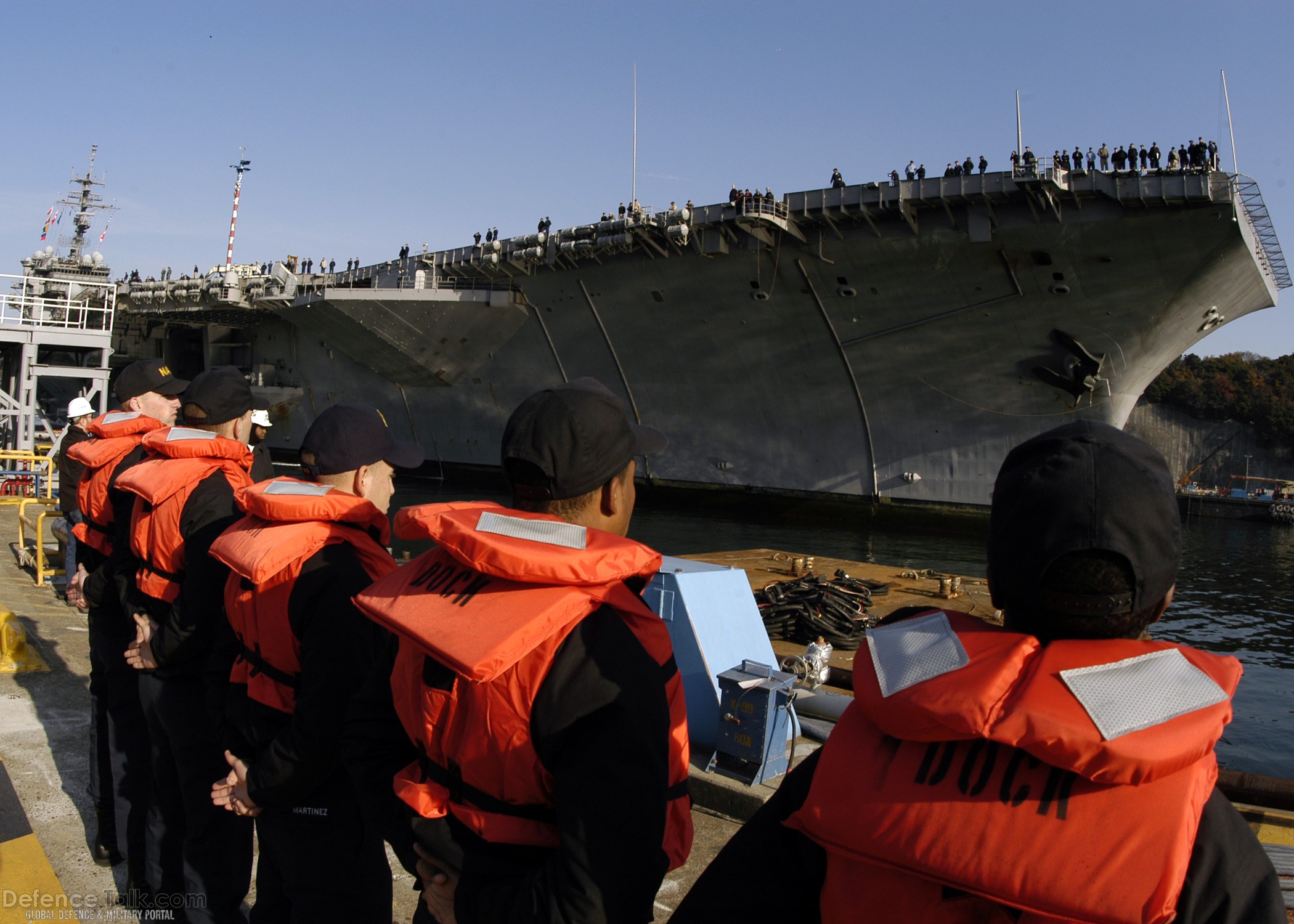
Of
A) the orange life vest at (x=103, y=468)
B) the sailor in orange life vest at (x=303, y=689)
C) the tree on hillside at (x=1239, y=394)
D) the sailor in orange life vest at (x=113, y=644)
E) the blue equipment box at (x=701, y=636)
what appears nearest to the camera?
the sailor in orange life vest at (x=303, y=689)

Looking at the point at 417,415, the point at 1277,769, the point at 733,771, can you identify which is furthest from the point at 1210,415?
the point at 733,771

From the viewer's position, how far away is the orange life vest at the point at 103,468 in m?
3.84

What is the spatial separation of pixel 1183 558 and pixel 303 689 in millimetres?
20248

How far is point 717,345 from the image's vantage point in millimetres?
19312

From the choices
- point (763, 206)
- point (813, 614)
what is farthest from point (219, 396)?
point (763, 206)

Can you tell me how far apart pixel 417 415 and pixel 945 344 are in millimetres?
14856

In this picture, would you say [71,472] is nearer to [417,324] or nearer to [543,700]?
[543,700]

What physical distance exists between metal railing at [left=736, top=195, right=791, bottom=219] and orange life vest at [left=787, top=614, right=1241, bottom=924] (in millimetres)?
15718

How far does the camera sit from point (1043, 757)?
36.8 inches

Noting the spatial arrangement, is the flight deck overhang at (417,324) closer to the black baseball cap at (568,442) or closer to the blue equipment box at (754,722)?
the blue equipment box at (754,722)

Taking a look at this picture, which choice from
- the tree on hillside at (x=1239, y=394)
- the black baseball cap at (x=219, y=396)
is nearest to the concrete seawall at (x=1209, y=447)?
the tree on hillside at (x=1239, y=394)

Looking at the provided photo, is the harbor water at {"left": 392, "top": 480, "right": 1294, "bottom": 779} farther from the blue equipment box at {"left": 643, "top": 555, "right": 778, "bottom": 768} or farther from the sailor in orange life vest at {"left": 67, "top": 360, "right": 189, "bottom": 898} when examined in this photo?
the sailor in orange life vest at {"left": 67, "top": 360, "right": 189, "bottom": 898}

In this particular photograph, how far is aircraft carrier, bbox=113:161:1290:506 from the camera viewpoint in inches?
598

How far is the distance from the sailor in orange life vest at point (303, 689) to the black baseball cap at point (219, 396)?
1091 mm
